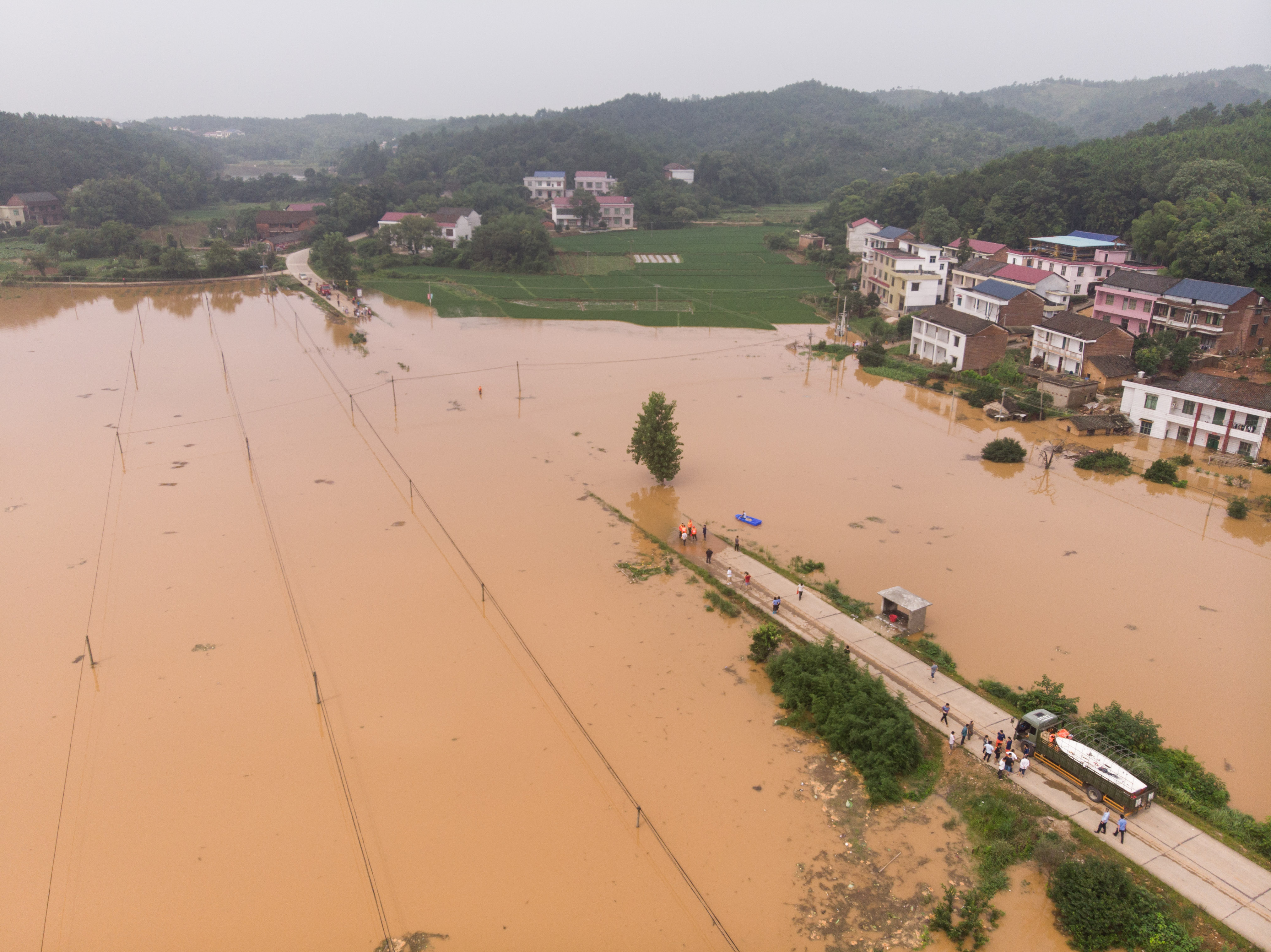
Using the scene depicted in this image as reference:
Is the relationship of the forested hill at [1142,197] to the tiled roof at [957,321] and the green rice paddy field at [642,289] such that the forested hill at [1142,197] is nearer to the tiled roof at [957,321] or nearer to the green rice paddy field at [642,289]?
the green rice paddy field at [642,289]

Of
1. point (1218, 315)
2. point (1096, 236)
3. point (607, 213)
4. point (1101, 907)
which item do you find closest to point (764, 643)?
point (1101, 907)

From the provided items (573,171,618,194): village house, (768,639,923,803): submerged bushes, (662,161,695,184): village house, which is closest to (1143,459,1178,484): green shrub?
(768,639,923,803): submerged bushes

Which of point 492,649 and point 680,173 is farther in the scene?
point 680,173

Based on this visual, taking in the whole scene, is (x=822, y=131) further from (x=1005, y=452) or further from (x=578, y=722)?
(x=578, y=722)

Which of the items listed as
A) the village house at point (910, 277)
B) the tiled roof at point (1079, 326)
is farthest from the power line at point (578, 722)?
the village house at point (910, 277)

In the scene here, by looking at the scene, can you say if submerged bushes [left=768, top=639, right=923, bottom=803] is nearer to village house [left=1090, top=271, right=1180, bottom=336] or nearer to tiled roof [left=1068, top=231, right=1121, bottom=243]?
village house [left=1090, top=271, right=1180, bottom=336]
